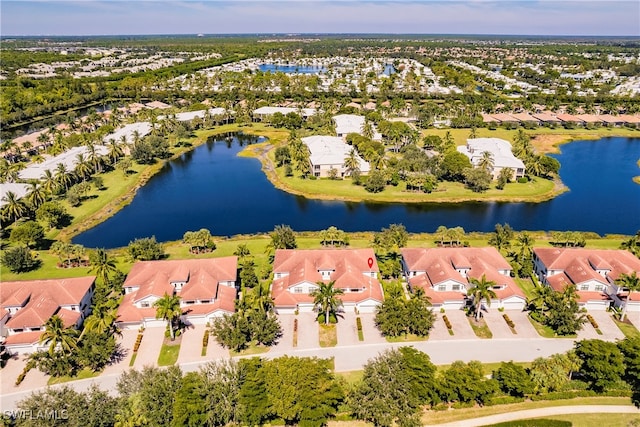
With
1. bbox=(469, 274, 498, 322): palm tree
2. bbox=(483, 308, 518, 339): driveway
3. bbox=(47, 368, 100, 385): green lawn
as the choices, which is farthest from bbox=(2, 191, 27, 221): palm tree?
bbox=(483, 308, 518, 339): driveway

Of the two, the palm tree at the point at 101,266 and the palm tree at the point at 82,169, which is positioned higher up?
the palm tree at the point at 82,169

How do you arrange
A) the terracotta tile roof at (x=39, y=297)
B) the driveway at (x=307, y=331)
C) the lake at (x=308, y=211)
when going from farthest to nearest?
the lake at (x=308, y=211)
the terracotta tile roof at (x=39, y=297)
the driveway at (x=307, y=331)

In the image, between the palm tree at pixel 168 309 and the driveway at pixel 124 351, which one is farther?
the palm tree at pixel 168 309

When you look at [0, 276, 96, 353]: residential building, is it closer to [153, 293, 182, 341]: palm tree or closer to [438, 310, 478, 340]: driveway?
[153, 293, 182, 341]: palm tree

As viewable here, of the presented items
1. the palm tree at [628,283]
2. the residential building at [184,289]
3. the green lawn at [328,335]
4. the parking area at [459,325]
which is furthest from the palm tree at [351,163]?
the palm tree at [628,283]

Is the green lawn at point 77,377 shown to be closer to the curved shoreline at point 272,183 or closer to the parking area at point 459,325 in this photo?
the curved shoreline at point 272,183
